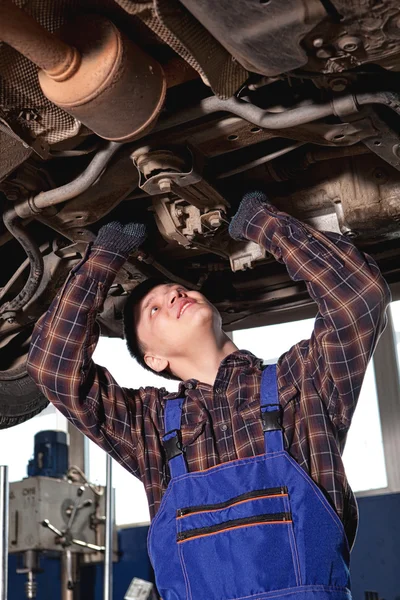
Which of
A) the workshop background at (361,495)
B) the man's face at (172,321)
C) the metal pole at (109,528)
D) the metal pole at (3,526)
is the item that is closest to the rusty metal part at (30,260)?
the man's face at (172,321)

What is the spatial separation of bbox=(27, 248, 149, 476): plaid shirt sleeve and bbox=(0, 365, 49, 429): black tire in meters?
0.49

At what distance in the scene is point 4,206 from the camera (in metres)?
1.56

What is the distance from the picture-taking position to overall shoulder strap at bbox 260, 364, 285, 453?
52.9 inches

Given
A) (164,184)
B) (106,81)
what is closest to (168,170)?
(164,184)

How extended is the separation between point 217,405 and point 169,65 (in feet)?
2.10

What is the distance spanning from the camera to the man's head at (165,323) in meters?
1.56

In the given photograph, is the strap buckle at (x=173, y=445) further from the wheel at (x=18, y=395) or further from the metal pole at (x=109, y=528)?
the metal pole at (x=109, y=528)

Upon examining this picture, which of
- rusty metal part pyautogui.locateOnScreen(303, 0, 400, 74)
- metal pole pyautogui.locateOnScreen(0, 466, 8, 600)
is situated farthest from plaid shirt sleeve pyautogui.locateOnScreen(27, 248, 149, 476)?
metal pole pyautogui.locateOnScreen(0, 466, 8, 600)

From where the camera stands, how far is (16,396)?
78.6 inches

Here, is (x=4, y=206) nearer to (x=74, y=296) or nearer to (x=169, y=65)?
(x=74, y=296)

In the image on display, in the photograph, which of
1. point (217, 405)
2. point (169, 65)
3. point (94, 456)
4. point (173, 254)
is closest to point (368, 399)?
point (94, 456)

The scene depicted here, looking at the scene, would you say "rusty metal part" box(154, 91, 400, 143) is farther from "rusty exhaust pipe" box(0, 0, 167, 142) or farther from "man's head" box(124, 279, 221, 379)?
"man's head" box(124, 279, 221, 379)

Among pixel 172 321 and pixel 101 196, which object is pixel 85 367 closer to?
pixel 172 321

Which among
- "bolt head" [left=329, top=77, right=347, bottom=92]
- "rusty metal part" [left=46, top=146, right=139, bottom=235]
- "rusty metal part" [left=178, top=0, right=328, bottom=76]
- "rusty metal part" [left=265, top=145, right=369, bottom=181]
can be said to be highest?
"rusty metal part" [left=265, top=145, right=369, bottom=181]
